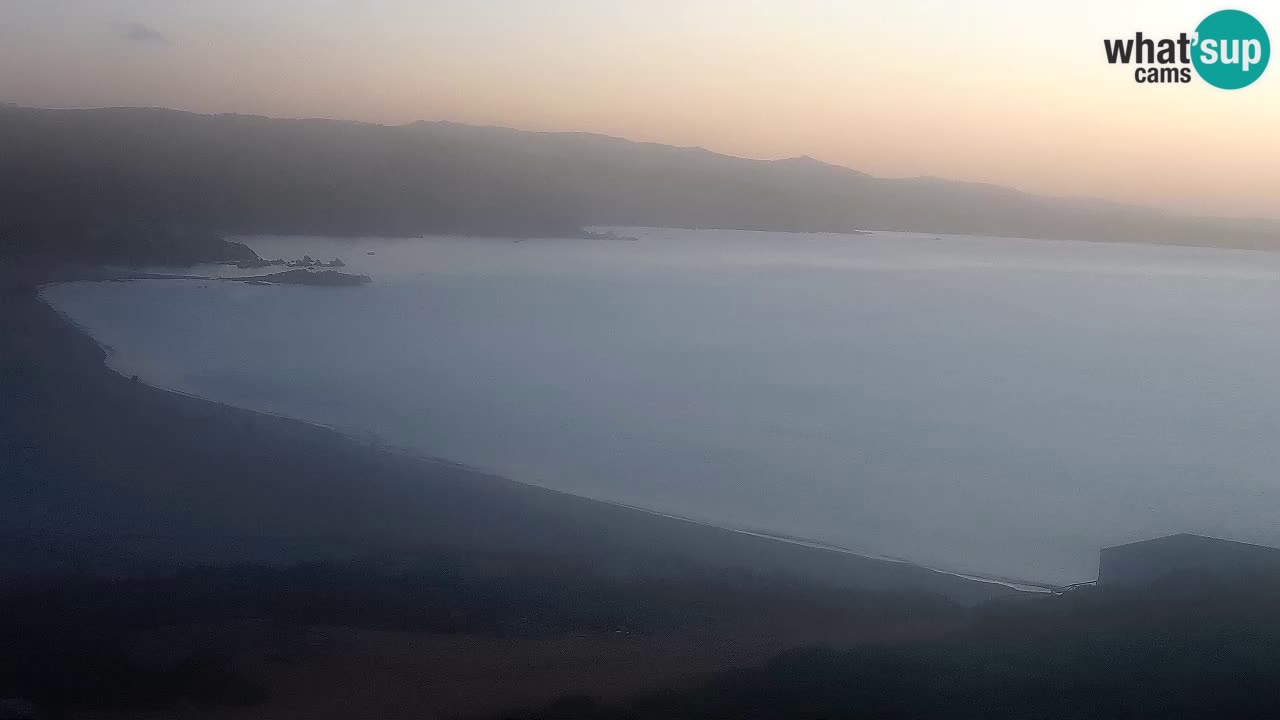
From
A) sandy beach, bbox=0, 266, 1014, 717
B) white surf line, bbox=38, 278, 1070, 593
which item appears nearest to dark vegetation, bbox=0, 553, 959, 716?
sandy beach, bbox=0, 266, 1014, 717

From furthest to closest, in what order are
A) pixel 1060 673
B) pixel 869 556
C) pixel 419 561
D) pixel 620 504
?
pixel 620 504 → pixel 869 556 → pixel 419 561 → pixel 1060 673

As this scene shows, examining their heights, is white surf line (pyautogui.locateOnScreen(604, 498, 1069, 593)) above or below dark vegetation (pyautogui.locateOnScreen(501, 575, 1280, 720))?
below

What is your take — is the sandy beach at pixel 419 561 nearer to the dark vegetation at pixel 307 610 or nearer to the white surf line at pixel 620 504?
the dark vegetation at pixel 307 610

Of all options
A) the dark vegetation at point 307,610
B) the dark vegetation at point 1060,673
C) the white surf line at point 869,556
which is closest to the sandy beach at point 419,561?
the dark vegetation at point 307,610

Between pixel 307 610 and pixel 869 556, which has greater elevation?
pixel 307 610

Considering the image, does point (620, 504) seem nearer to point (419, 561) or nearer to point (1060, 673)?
point (419, 561)

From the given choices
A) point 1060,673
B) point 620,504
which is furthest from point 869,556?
point 1060,673

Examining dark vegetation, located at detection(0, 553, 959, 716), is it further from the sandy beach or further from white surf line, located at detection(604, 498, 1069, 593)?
white surf line, located at detection(604, 498, 1069, 593)

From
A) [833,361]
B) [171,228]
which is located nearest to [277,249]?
[171,228]

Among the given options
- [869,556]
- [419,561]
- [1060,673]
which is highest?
[1060,673]
